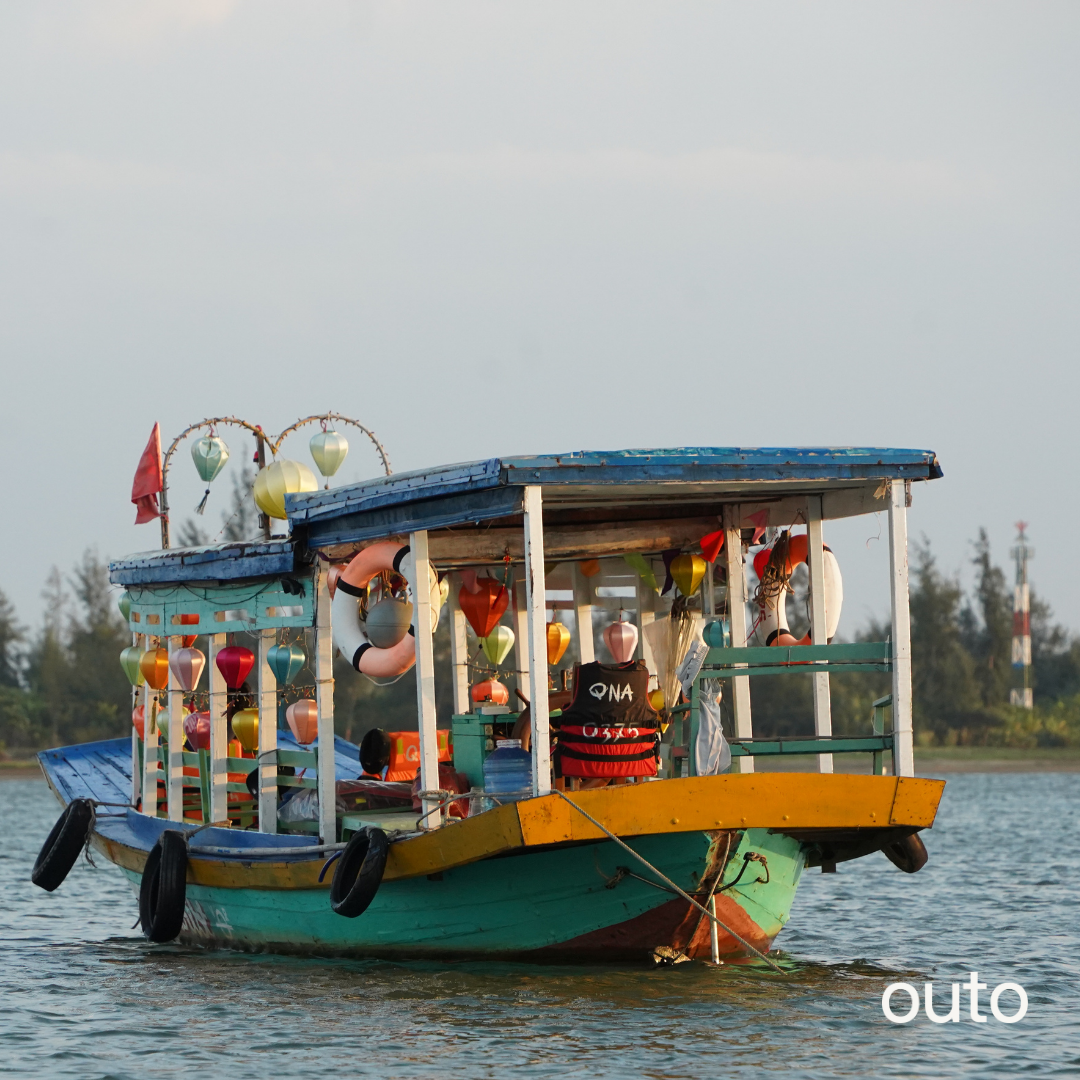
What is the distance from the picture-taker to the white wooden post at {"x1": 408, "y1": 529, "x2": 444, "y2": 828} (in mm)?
9477

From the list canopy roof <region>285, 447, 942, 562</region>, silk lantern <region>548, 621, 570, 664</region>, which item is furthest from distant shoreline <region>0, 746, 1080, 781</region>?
canopy roof <region>285, 447, 942, 562</region>

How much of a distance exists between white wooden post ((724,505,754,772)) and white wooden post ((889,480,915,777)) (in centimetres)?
160

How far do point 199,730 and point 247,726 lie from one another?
2.07 feet

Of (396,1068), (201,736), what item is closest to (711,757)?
(396,1068)

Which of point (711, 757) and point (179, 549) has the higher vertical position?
point (179, 549)

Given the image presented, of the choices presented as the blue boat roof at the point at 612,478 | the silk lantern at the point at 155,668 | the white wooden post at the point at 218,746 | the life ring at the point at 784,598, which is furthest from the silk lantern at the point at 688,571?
the silk lantern at the point at 155,668

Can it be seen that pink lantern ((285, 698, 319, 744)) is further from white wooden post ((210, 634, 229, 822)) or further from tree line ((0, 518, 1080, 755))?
tree line ((0, 518, 1080, 755))

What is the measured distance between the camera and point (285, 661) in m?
11.3

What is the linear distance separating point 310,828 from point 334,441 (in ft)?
11.7

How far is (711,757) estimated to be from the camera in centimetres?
945

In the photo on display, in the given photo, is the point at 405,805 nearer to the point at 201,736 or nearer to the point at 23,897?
the point at 201,736

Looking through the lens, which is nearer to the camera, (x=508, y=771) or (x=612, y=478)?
(x=612, y=478)

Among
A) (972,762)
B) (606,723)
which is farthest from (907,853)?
(972,762)

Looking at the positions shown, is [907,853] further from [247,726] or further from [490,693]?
[247,726]
